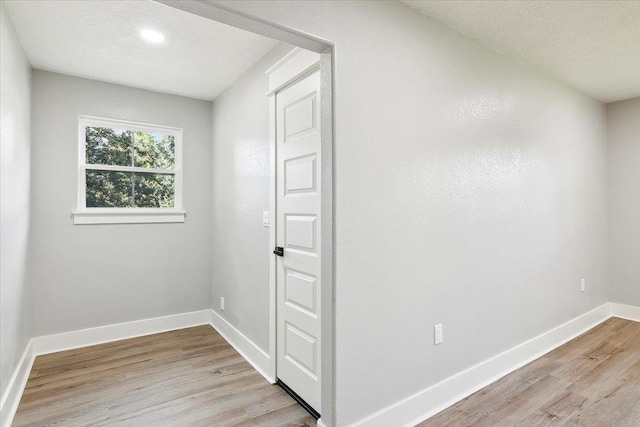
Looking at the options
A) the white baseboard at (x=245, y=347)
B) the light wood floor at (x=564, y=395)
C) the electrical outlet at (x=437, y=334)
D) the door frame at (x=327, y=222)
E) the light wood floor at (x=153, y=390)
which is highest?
the door frame at (x=327, y=222)

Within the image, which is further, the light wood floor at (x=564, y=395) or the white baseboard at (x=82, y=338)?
the white baseboard at (x=82, y=338)

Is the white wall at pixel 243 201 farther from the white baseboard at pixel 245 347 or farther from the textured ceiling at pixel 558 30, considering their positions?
the textured ceiling at pixel 558 30

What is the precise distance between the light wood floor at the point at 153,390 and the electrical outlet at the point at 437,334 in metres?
0.94

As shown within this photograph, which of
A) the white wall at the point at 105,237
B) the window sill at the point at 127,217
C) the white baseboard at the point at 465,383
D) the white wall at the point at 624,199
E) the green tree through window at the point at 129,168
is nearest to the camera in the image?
the white baseboard at the point at 465,383

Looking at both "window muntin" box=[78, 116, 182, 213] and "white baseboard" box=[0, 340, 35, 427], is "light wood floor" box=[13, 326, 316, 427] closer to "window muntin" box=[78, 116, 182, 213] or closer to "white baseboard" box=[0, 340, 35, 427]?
"white baseboard" box=[0, 340, 35, 427]

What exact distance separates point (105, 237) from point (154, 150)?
3.40ft

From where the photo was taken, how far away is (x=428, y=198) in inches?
84.9

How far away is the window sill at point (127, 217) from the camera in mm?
3244

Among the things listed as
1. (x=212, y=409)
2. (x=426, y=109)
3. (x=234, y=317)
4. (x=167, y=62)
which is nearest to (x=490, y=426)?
(x=212, y=409)

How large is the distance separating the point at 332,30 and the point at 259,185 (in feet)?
4.77

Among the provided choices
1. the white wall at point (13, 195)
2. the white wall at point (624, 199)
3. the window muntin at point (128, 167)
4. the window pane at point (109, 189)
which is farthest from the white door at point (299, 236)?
the white wall at point (624, 199)

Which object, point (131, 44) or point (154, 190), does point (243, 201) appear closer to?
point (154, 190)

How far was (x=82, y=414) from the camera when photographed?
218 cm

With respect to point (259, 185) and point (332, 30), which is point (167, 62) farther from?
point (332, 30)
